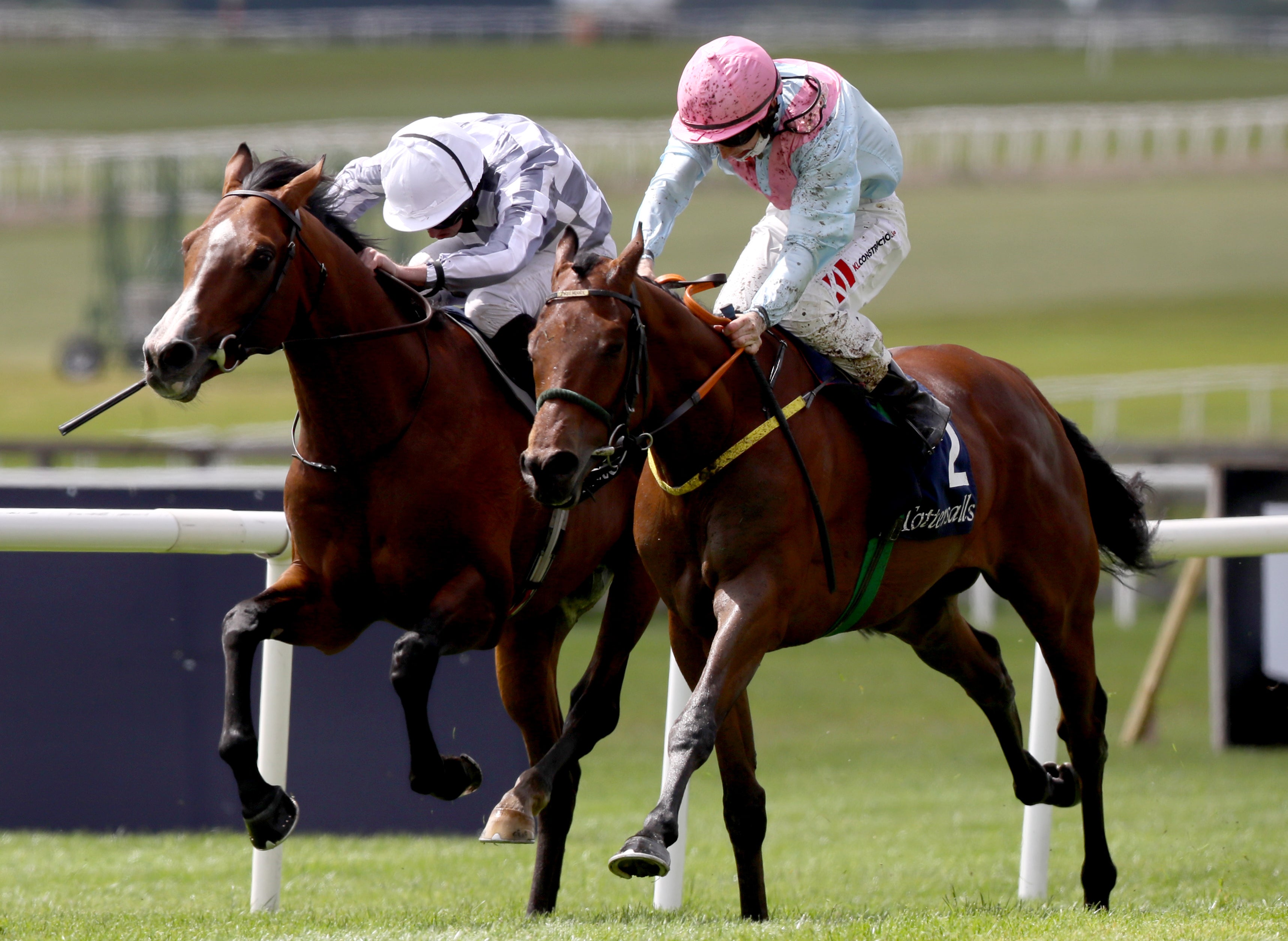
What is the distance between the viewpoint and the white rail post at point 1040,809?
200 inches

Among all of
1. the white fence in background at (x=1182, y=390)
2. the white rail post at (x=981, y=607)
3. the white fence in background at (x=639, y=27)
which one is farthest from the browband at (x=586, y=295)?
the white fence in background at (x=639, y=27)

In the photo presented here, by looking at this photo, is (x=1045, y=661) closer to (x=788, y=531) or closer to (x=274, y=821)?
(x=788, y=531)

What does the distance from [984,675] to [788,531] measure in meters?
1.40

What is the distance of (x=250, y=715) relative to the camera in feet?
13.6

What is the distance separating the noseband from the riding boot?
1.95ft

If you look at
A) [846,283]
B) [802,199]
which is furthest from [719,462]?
[846,283]

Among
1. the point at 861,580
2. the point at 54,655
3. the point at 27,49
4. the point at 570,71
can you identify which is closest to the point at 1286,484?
the point at 861,580

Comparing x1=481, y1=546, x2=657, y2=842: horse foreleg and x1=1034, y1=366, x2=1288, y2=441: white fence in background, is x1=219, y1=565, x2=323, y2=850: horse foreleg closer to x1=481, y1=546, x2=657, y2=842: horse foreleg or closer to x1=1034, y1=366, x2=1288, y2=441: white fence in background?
x1=481, y1=546, x2=657, y2=842: horse foreleg

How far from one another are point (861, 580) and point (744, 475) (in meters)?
0.54

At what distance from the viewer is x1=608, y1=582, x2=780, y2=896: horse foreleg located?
347cm

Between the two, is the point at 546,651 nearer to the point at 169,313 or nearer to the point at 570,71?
the point at 169,313

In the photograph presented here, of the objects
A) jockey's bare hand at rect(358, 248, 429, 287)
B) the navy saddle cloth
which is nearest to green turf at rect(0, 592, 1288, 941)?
the navy saddle cloth

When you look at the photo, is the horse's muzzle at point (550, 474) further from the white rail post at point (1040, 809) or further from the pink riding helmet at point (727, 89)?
the white rail post at point (1040, 809)

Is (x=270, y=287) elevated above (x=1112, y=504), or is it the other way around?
(x=270, y=287)
